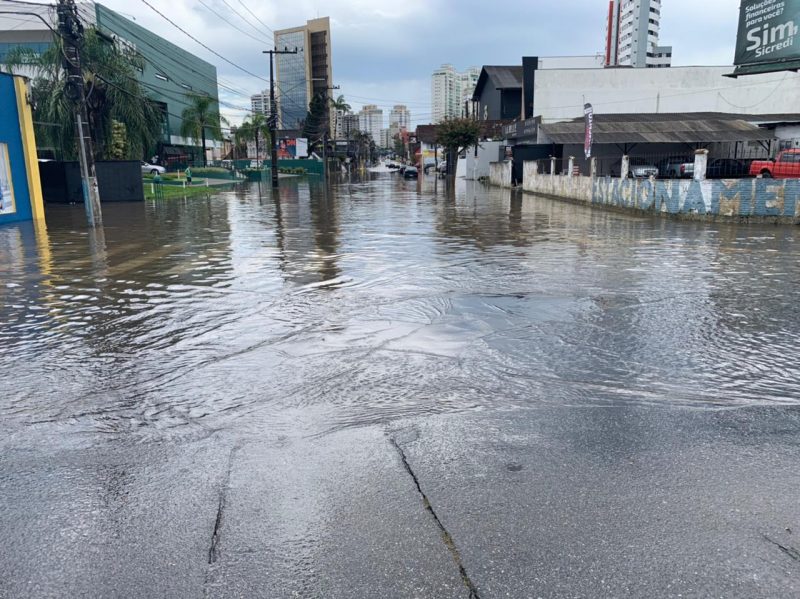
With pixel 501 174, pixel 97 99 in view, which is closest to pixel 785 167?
pixel 501 174

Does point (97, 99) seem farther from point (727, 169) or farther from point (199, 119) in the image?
point (727, 169)

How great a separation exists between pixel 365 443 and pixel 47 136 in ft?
131

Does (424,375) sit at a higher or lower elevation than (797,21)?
lower

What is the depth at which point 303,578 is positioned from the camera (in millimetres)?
2984

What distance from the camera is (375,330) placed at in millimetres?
7379

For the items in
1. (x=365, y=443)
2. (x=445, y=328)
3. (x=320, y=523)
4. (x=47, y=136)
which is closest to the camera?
(x=320, y=523)

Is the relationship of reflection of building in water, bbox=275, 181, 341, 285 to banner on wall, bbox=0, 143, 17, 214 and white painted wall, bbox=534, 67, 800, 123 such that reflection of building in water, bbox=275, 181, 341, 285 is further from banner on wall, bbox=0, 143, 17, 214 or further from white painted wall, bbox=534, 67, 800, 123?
white painted wall, bbox=534, 67, 800, 123

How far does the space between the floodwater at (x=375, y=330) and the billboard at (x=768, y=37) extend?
10002 millimetres

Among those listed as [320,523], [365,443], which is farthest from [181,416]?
[320,523]

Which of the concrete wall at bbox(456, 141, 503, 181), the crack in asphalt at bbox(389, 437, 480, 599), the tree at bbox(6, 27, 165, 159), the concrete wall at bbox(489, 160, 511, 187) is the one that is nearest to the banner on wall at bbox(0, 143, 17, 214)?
the tree at bbox(6, 27, 165, 159)

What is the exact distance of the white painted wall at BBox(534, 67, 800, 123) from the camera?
4756cm

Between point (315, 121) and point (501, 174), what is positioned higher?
point (315, 121)

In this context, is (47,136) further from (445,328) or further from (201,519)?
(201,519)

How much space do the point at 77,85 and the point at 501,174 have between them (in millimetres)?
35145
